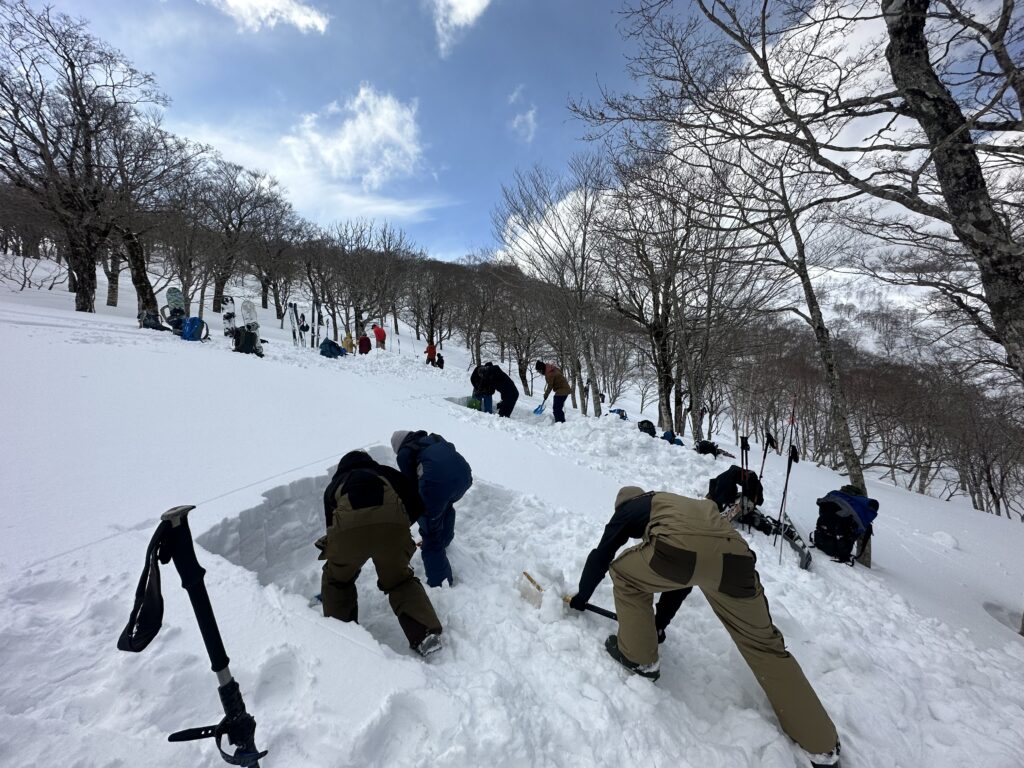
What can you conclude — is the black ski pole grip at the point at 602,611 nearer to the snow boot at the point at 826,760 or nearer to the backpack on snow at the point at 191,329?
Answer: the snow boot at the point at 826,760

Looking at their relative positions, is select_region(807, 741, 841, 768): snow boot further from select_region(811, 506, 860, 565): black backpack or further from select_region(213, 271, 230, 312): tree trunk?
select_region(213, 271, 230, 312): tree trunk

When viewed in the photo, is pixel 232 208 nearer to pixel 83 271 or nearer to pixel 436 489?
pixel 83 271

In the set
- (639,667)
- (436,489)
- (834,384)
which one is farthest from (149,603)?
(834,384)

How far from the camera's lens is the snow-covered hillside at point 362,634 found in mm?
1732

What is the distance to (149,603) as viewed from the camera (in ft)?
4.25

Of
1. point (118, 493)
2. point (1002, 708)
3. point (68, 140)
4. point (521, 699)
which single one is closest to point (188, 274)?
point (68, 140)

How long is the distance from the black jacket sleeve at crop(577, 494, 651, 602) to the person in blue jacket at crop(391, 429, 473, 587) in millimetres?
1185

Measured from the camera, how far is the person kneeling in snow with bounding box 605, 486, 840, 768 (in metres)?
2.16

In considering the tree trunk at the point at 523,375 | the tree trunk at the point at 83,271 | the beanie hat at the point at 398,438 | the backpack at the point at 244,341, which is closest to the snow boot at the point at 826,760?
the beanie hat at the point at 398,438

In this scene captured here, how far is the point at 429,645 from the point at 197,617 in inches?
64.2

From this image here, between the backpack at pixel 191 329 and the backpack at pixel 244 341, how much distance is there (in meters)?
1.01

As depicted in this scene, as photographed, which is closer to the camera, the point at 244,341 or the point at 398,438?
the point at 398,438

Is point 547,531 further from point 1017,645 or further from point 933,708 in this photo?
point 1017,645

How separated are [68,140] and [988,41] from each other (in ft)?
73.4
